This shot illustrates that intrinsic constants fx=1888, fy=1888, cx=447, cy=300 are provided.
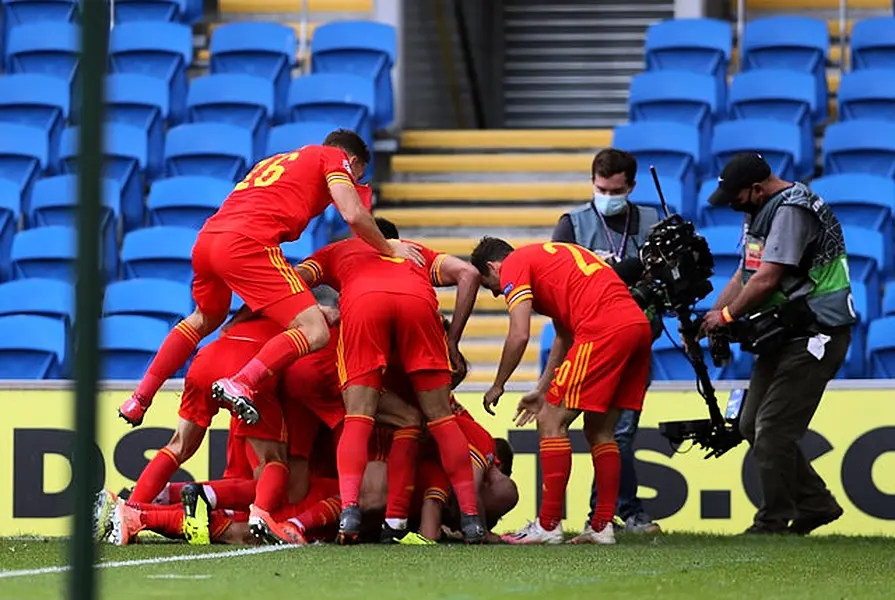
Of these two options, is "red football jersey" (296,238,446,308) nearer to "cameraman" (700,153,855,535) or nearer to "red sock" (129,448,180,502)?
"red sock" (129,448,180,502)

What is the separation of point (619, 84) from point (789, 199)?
898cm

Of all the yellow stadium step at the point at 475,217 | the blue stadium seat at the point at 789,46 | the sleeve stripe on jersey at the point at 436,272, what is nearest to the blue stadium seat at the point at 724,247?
the yellow stadium step at the point at 475,217

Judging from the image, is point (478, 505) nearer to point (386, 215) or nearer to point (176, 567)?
point (176, 567)

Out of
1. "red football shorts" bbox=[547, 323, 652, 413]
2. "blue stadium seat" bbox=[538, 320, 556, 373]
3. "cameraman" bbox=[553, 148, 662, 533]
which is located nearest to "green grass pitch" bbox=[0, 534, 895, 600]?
"red football shorts" bbox=[547, 323, 652, 413]

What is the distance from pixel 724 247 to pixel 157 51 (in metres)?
5.32

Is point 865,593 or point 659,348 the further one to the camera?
point 659,348

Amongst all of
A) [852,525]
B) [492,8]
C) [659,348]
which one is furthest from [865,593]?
[492,8]

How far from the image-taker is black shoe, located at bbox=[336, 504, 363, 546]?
25.1 ft

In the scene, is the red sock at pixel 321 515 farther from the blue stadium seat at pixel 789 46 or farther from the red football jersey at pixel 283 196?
the blue stadium seat at pixel 789 46

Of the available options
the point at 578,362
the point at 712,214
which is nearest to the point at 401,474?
the point at 578,362

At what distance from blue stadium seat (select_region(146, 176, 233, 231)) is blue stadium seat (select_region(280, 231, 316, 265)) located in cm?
99

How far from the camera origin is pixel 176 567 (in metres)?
6.39

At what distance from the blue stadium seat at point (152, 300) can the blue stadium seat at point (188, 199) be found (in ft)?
3.51

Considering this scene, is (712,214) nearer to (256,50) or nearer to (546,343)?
(546,343)
